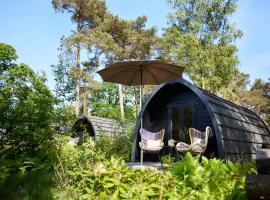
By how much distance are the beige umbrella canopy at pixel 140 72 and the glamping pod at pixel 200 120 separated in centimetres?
142

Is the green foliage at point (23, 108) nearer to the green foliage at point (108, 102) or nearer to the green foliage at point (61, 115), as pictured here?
the green foliage at point (61, 115)

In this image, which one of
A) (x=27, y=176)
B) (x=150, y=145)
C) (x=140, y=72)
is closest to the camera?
(x=27, y=176)

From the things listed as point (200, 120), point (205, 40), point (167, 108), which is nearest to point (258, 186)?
point (200, 120)

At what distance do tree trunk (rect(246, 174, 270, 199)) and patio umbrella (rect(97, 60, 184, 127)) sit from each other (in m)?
4.67

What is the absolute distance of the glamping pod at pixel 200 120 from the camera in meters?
9.02

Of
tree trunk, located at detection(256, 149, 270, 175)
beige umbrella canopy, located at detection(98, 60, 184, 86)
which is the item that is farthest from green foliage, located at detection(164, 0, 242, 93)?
tree trunk, located at detection(256, 149, 270, 175)

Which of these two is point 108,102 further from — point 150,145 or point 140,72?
point 140,72

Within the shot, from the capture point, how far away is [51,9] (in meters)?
26.0

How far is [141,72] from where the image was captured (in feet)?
26.7

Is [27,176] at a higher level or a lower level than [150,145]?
lower

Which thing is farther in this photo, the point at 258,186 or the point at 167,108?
the point at 167,108

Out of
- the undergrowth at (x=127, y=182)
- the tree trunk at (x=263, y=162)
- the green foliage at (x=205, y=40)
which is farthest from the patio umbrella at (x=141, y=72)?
the green foliage at (x=205, y=40)

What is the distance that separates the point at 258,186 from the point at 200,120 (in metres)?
7.83

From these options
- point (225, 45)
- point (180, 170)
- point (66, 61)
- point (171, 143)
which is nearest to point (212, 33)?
point (225, 45)
